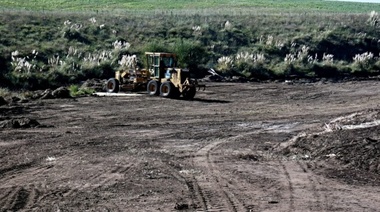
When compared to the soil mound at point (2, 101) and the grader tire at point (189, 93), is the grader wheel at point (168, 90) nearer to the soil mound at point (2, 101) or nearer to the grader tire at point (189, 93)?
the grader tire at point (189, 93)

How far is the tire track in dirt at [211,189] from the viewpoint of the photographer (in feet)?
41.1

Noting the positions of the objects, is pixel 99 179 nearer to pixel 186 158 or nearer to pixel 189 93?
pixel 186 158

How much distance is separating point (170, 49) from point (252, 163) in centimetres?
3194

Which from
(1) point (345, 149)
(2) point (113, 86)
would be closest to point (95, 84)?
(2) point (113, 86)

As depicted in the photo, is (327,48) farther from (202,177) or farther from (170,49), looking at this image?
(202,177)

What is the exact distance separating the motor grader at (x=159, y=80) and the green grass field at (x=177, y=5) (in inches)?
2007

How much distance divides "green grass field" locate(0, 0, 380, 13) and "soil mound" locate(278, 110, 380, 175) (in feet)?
225

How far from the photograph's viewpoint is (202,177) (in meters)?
15.2

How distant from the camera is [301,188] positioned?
14.2m

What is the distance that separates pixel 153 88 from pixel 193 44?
51.2 feet

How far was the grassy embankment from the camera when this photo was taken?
148ft

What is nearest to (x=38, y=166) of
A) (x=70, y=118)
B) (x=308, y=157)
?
(x=308, y=157)

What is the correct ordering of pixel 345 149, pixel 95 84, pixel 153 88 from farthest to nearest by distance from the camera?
pixel 95 84, pixel 153 88, pixel 345 149

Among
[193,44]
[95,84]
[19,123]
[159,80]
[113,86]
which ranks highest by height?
[193,44]
